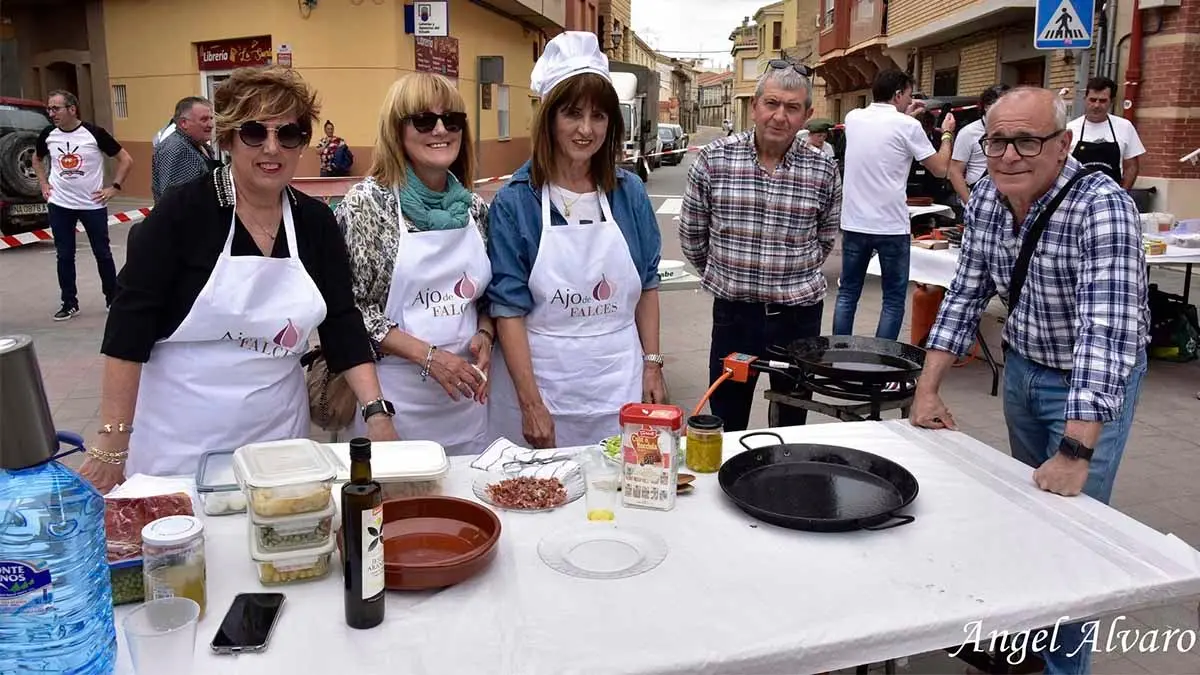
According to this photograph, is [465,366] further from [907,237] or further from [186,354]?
[907,237]

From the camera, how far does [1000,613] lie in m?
1.58

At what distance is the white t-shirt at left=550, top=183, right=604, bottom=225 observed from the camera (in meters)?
2.76

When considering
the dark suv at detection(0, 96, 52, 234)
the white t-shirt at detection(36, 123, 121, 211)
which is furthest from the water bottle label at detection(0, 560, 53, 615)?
the dark suv at detection(0, 96, 52, 234)

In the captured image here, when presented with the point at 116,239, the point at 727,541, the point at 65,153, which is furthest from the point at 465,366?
the point at 116,239

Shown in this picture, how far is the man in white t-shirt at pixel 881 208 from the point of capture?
6004 mm

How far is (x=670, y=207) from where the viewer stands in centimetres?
1692

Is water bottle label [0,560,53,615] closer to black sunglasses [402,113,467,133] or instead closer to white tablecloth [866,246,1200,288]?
black sunglasses [402,113,467,133]

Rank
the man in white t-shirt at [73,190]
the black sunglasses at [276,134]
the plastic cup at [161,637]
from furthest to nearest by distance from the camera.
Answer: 1. the man in white t-shirt at [73,190]
2. the black sunglasses at [276,134]
3. the plastic cup at [161,637]

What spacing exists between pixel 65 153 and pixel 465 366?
714 centimetres

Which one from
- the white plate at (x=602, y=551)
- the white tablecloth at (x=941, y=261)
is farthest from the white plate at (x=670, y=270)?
the white plate at (x=602, y=551)

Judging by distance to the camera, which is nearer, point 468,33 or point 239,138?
point 239,138

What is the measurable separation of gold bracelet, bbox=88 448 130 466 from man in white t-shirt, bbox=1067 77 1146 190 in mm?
6897

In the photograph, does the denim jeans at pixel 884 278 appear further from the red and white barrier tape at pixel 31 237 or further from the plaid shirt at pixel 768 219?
the red and white barrier tape at pixel 31 237

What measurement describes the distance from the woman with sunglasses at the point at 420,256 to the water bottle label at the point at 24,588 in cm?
134
